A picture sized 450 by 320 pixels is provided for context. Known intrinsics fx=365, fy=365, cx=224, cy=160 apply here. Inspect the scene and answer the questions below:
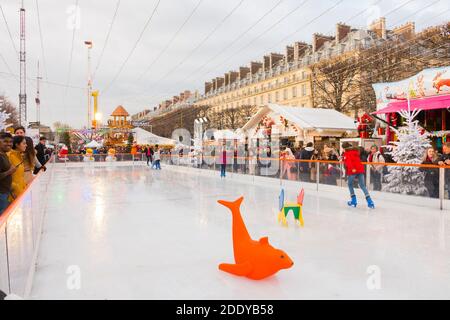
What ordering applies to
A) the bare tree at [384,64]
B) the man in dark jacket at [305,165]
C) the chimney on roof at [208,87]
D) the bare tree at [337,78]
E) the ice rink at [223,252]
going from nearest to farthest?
the ice rink at [223,252]
the man in dark jacket at [305,165]
the bare tree at [384,64]
the bare tree at [337,78]
the chimney on roof at [208,87]

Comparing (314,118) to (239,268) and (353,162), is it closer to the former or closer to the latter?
(353,162)

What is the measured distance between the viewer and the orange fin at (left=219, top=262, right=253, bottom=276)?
3.18 metres

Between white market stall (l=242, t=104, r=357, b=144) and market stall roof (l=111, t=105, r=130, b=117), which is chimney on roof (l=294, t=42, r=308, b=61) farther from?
white market stall (l=242, t=104, r=357, b=144)

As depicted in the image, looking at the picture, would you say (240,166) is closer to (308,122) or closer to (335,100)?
(308,122)

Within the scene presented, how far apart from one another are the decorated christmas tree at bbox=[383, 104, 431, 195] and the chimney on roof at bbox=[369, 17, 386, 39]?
27.0m

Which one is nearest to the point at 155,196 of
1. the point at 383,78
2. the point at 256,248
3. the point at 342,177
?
the point at 342,177

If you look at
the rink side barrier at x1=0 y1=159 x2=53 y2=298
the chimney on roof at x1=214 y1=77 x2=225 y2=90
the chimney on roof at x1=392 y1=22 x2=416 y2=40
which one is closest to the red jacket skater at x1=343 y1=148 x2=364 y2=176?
the rink side barrier at x1=0 y1=159 x2=53 y2=298

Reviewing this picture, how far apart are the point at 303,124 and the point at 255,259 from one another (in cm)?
1220

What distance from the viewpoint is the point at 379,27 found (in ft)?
109

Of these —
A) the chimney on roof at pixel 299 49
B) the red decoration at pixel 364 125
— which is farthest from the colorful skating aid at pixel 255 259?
the chimney on roof at pixel 299 49

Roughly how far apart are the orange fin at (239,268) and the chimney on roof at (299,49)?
42796mm

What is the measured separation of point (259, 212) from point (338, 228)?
5.74 feet

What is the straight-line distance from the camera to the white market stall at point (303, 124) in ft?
49.7

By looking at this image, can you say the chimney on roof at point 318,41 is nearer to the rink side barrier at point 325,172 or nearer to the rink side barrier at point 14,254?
the rink side barrier at point 325,172
